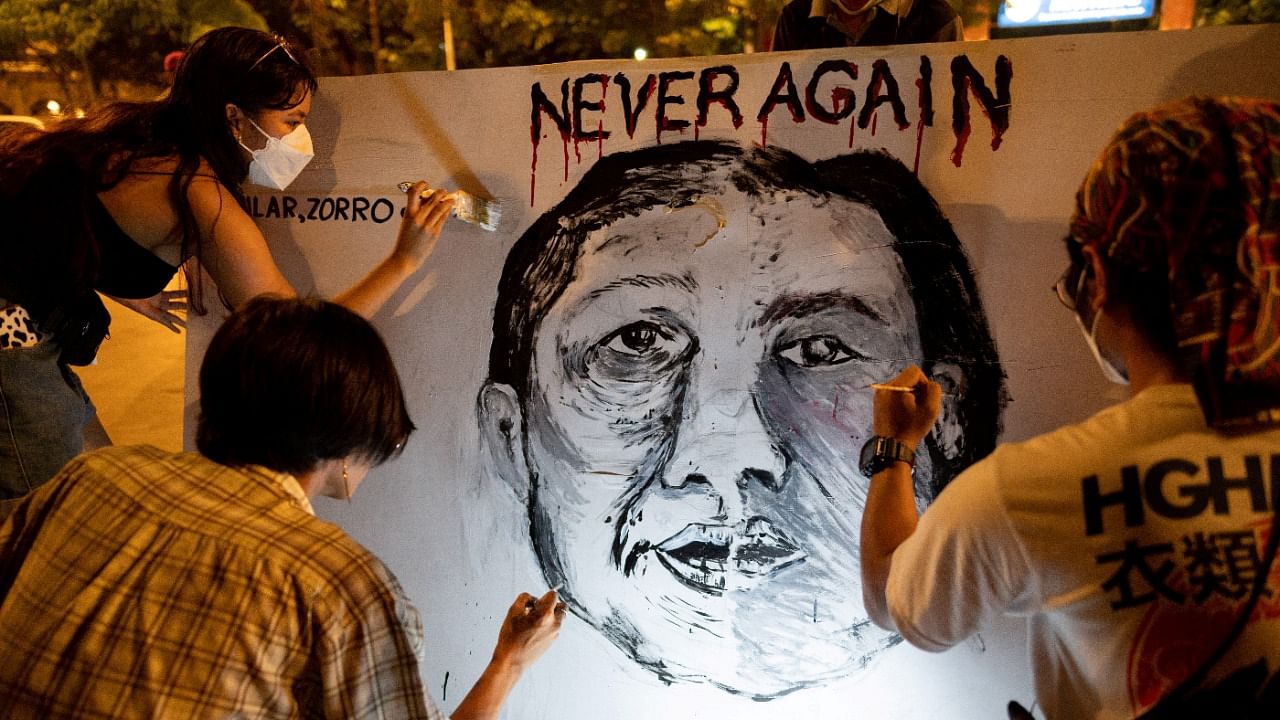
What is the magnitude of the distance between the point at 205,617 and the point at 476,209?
99 cm

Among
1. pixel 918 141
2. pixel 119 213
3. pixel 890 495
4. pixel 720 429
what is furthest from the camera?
pixel 720 429

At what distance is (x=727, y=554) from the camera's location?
1701 millimetres

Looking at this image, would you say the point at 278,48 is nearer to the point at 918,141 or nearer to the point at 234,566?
the point at 234,566

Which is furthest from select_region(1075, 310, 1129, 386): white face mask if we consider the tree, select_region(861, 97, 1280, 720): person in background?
the tree

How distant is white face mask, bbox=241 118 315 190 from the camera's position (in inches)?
64.9

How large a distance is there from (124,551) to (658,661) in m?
1.07

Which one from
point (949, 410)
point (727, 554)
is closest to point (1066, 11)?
point (949, 410)

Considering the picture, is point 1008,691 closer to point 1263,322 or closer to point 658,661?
point 658,661

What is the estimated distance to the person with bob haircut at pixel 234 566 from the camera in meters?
0.89

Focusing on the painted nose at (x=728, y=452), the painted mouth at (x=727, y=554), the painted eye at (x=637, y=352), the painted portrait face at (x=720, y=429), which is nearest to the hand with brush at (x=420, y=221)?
the painted portrait face at (x=720, y=429)

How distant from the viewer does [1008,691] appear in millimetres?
1624

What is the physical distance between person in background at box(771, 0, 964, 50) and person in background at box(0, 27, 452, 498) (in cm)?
94

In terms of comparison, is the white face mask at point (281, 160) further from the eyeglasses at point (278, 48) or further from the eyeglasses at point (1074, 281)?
the eyeglasses at point (1074, 281)

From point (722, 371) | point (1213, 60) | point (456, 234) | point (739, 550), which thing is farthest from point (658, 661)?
point (1213, 60)
